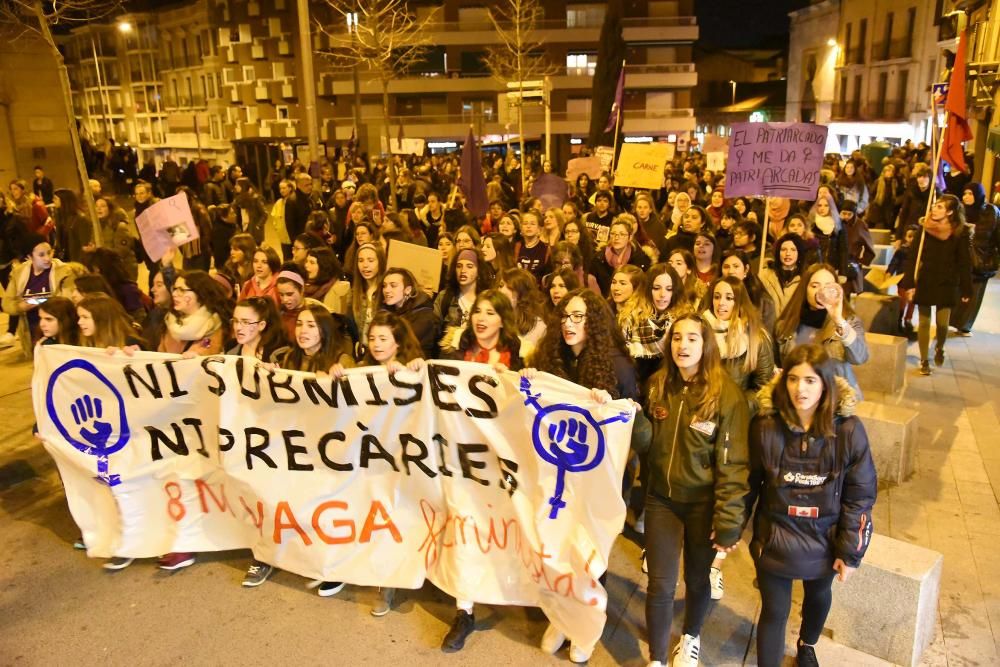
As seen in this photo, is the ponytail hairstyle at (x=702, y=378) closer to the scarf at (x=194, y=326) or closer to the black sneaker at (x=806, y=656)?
the black sneaker at (x=806, y=656)

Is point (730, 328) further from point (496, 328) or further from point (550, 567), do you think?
point (550, 567)

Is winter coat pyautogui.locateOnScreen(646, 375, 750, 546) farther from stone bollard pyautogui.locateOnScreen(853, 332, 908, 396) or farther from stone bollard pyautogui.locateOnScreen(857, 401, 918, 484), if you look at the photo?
stone bollard pyautogui.locateOnScreen(853, 332, 908, 396)

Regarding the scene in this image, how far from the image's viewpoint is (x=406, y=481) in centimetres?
429

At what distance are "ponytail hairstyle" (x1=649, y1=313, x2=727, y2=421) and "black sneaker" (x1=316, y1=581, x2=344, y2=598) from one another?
6.97ft

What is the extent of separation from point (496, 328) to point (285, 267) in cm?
228

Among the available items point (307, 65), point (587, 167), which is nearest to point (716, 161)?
point (587, 167)

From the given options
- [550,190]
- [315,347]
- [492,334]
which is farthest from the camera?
[550,190]

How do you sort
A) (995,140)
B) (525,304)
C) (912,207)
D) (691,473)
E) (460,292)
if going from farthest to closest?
(995,140), (912,207), (460,292), (525,304), (691,473)

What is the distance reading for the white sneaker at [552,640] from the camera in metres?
3.98

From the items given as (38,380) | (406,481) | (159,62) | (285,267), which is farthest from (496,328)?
(159,62)

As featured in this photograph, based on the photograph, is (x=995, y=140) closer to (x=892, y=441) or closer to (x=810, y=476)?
(x=892, y=441)

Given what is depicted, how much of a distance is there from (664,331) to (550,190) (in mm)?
6356

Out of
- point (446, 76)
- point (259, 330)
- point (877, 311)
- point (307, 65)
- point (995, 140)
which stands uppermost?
point (446, 76)

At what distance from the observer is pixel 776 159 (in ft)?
22.6
